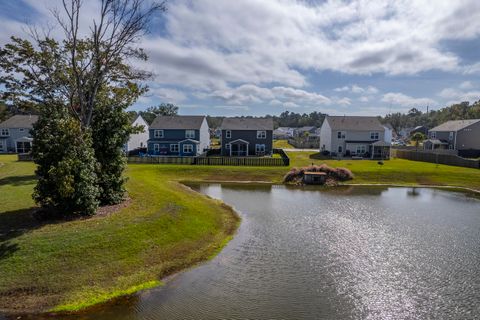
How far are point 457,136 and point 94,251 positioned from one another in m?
76.4

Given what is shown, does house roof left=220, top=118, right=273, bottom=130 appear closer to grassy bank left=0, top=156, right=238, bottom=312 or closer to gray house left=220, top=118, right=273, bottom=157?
gray house left=220, top=118, right=273, bottom=157

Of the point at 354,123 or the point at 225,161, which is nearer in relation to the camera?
the point at 225,161

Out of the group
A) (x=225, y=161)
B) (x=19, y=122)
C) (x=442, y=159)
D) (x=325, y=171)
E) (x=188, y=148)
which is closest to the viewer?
(x=325, y=171)

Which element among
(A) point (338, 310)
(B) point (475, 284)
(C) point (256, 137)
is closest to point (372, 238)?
(B) point (475, 284)

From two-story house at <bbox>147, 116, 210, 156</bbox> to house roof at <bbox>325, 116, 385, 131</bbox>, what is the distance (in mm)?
26505

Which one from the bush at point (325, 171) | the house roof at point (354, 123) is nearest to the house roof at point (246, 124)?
the house roof at point (354, 123)

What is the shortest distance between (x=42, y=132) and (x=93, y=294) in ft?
31.8

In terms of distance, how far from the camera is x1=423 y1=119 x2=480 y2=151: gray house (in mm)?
65812

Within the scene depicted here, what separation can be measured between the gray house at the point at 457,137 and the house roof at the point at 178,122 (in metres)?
52.3

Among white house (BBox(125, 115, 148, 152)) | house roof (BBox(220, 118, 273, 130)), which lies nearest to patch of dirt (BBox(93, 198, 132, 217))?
house roof (BBox(220, 118, 273, 130))

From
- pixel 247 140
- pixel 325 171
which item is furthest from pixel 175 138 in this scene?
pixel 325 171

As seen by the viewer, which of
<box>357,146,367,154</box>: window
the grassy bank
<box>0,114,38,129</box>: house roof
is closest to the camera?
the grassy bank

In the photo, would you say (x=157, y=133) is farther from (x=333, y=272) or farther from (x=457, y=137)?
(x=457, y=137)

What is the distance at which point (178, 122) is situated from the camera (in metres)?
61.9
